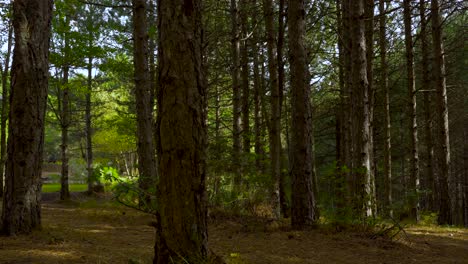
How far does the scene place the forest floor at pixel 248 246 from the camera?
4296 mm

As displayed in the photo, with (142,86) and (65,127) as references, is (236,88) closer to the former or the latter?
(142,86)

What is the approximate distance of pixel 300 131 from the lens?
20.3 ft

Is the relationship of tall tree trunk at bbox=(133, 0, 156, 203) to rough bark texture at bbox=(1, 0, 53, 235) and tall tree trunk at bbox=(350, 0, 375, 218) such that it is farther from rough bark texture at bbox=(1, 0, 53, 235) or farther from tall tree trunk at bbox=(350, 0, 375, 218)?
tall tree trunk at bbox=(350, 0, 375, 218)

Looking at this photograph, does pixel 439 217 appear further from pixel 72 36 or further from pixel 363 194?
pixel 72 36

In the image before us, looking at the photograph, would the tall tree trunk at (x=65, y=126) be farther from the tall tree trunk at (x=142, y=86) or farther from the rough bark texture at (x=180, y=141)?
the rough bark texture at (x=180, y=141)

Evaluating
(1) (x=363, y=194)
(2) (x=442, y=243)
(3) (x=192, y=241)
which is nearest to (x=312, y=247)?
(1) (x=363, y=194)

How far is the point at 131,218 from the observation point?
835cm

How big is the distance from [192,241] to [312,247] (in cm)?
265

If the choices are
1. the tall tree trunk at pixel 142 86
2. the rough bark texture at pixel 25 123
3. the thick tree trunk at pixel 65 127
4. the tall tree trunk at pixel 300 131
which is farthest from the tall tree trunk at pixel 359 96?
the thick tree trunk at pixel 65 127

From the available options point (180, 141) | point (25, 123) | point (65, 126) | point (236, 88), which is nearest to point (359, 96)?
point (236, 88)

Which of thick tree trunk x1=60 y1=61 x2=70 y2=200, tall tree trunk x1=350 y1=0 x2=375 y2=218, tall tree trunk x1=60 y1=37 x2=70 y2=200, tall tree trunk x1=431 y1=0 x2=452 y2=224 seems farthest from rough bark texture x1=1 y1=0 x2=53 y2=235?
tall tree trunk x1=431 y1=0 x2=452 y2=224

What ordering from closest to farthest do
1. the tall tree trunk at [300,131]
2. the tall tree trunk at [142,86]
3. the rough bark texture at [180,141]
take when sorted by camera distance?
1. the rough bark texture at [180,141]
2. the tall tree trunk at [300,131]
3. the tall tree trunk at [142,86]

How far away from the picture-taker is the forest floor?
4.30 meters

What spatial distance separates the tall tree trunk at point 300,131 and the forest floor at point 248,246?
0.37m
